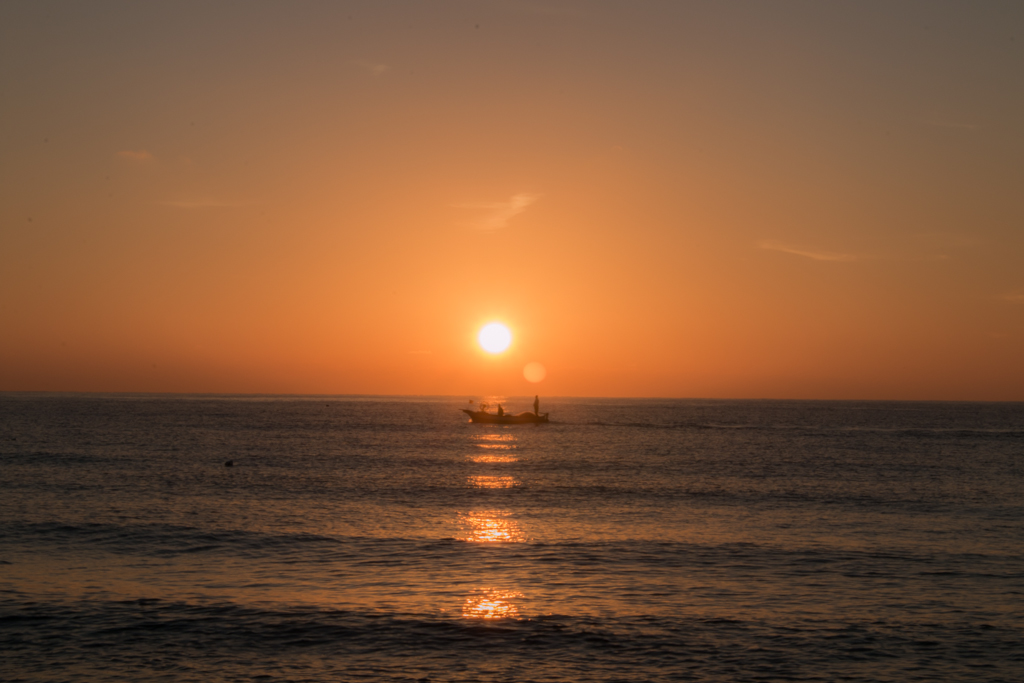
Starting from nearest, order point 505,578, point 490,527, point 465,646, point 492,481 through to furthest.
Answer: point 465,646 < point 505,578 < point 490,527 < point 492,481

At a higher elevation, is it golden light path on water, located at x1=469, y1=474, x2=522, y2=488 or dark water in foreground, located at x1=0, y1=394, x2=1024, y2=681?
dark water in foreground, located at x1=0, y1=394, x2=1024, y2=681

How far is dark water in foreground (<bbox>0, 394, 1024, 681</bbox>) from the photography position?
52.4 ft

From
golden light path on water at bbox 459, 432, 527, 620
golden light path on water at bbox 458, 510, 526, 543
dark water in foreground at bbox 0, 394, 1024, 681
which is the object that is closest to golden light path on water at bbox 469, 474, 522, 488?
golden light path on water at bbox 459, 432, 527, 620

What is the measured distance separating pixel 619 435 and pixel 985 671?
88603 millimetres

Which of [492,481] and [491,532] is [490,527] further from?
[492,481]

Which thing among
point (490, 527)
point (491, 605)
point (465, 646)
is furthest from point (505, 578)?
point (490, 527)

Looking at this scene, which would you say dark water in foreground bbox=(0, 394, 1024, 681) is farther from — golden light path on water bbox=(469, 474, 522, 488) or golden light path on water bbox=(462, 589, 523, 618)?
golden light path on water bbox=(469, 474, 522, 488)

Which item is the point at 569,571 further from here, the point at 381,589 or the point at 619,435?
the point at 619,435

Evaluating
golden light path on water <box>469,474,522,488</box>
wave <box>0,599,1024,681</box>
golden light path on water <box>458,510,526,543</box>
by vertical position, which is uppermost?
wave <box>0,599,1024,681</box>

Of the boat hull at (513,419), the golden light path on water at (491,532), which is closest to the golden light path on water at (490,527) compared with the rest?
the golden light path on water at (491,532)

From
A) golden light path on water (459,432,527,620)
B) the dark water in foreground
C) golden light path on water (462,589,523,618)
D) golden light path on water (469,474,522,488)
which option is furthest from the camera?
golden light path on water (469,474,522,488)

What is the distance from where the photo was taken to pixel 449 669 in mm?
15469

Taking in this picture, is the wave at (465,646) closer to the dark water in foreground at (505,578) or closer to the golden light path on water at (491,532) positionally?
the dark water in foreground at (505,578)

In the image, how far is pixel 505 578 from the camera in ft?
74.1
